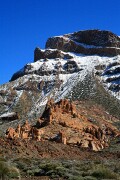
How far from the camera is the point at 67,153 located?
3956 centimetres

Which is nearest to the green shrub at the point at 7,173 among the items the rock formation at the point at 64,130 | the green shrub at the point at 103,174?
the green shrub at the point at 103,174

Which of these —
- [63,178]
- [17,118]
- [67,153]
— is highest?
[17,118]

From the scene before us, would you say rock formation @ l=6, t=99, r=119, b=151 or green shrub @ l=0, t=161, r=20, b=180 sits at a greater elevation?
rock formation @ l=6, t=99, r=119, b=151

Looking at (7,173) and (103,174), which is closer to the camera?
(7,173)

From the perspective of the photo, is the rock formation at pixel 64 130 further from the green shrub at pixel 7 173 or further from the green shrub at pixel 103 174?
the green shrub at pixel 7 173

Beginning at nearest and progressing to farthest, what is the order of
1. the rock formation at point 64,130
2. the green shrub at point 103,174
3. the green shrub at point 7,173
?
the green shrub at point 7,173
the green shrub at point 103,174
the rock formation at point 64,130

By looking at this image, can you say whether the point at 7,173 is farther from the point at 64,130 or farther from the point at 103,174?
the point at 64,130

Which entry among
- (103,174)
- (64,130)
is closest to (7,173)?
(103,174)

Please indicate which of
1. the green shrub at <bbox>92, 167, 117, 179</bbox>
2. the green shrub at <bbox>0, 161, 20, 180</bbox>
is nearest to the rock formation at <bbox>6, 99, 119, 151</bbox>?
the green shrub at <bbox>92, 167, 117, 179</bbox>

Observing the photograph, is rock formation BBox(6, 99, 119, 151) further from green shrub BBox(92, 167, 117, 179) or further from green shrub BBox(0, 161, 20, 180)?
green shrub BBox(0, 161, 20, 180)

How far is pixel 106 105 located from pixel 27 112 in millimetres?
29653

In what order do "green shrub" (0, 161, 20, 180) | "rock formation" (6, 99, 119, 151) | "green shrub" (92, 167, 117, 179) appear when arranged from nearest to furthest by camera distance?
"green shrub" (0, 161, 20, 180) < "green shrub" (92, 167, 117, 179) < "rock formation" (6, 99, 119, 151)

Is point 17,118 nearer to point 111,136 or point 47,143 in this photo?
point 111,136

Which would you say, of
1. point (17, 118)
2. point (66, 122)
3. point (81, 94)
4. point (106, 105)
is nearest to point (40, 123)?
point (66, 122)
